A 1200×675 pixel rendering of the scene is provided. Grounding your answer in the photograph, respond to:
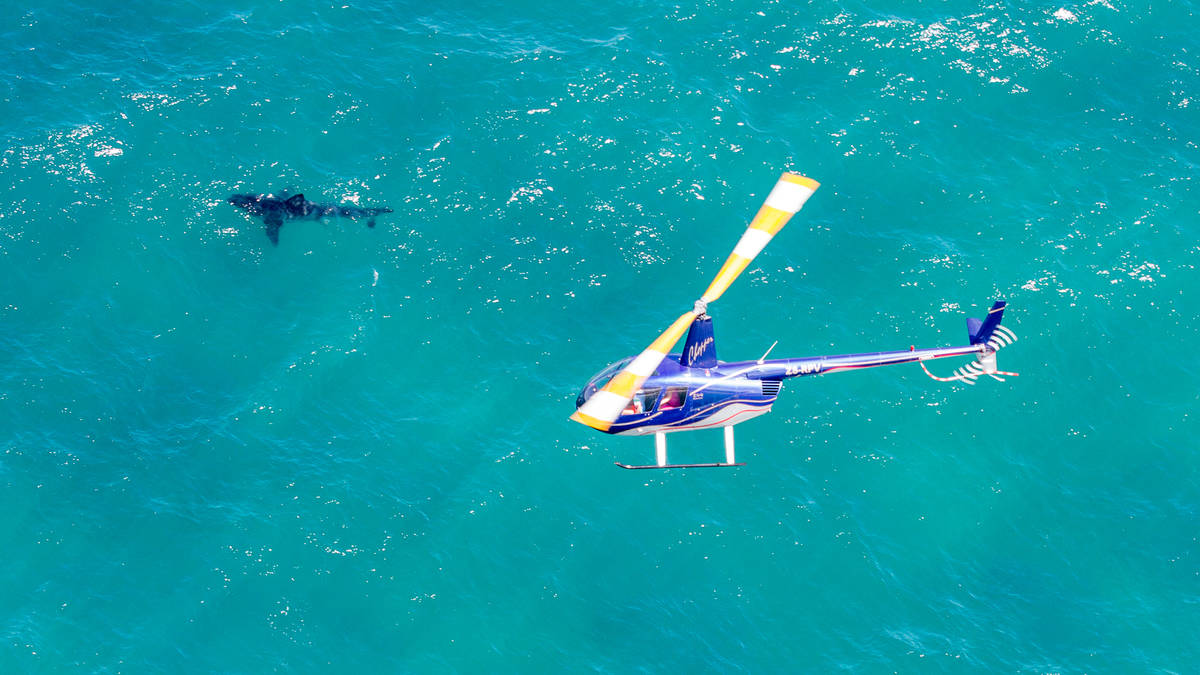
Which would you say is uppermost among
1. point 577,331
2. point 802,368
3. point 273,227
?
point 273,227

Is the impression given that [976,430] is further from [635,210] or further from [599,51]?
[599,51]

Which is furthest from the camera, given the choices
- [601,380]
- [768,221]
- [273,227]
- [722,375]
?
[273,227]

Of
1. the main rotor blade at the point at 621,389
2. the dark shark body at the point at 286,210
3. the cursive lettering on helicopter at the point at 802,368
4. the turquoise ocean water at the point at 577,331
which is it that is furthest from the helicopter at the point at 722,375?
the dark shark body at the point at 286,210

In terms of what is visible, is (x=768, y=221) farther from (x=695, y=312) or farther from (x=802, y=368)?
(x=802, y=368)

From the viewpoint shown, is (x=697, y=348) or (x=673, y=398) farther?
(x=673, y=398)

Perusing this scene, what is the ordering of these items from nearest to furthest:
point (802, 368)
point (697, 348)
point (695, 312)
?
point (695, 312)
point (697, 348)
point (802, 368)

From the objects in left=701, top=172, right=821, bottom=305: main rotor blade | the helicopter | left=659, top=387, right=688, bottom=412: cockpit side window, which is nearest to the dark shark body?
the helicopter

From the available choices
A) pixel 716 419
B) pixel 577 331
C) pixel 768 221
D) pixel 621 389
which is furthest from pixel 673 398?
pixel 577 331

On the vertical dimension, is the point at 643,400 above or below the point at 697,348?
below
